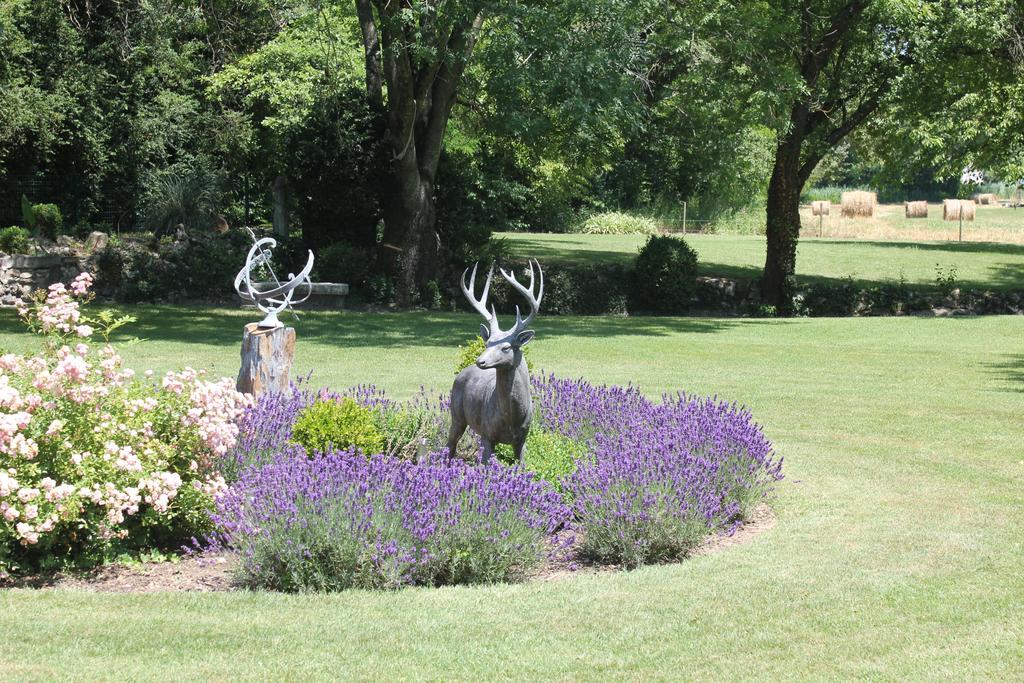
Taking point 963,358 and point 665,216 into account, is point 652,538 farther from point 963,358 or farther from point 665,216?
point 665,216

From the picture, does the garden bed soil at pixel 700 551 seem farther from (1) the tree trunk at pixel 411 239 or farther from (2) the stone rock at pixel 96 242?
(2) the stone rock at pixel 96 242

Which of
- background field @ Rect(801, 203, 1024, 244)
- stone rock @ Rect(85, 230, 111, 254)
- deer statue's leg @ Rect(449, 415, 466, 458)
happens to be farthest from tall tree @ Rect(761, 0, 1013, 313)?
background field @ Rect(801, 203, 1024, 244)

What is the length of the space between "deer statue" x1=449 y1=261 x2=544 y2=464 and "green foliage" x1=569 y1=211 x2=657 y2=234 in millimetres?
37414

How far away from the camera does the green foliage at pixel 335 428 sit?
9.15 m

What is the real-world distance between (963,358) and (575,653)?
1388 centimetres

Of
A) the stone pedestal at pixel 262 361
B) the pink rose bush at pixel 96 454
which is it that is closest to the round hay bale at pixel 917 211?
the stone pedestal at pixel 262 361

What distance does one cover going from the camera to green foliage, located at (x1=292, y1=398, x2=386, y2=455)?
915 centimetres

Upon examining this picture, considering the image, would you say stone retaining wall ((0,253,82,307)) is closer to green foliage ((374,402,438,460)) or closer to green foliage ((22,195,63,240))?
green foliage ((22,195,63,240))

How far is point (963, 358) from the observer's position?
17906 millimetres

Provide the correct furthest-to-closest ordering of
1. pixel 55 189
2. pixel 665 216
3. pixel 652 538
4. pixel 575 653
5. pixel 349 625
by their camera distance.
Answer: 1. pixel 665 216
2. pixel 55 189
3. pixel 652 538
4. pixel 349 625
5. pixel 575 653

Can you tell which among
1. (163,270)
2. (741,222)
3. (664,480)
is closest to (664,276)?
(163,270)

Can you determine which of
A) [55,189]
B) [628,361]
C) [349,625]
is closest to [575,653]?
[349,625]

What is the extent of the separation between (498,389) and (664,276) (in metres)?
19.0

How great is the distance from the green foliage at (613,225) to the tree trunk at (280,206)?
1843 cm
